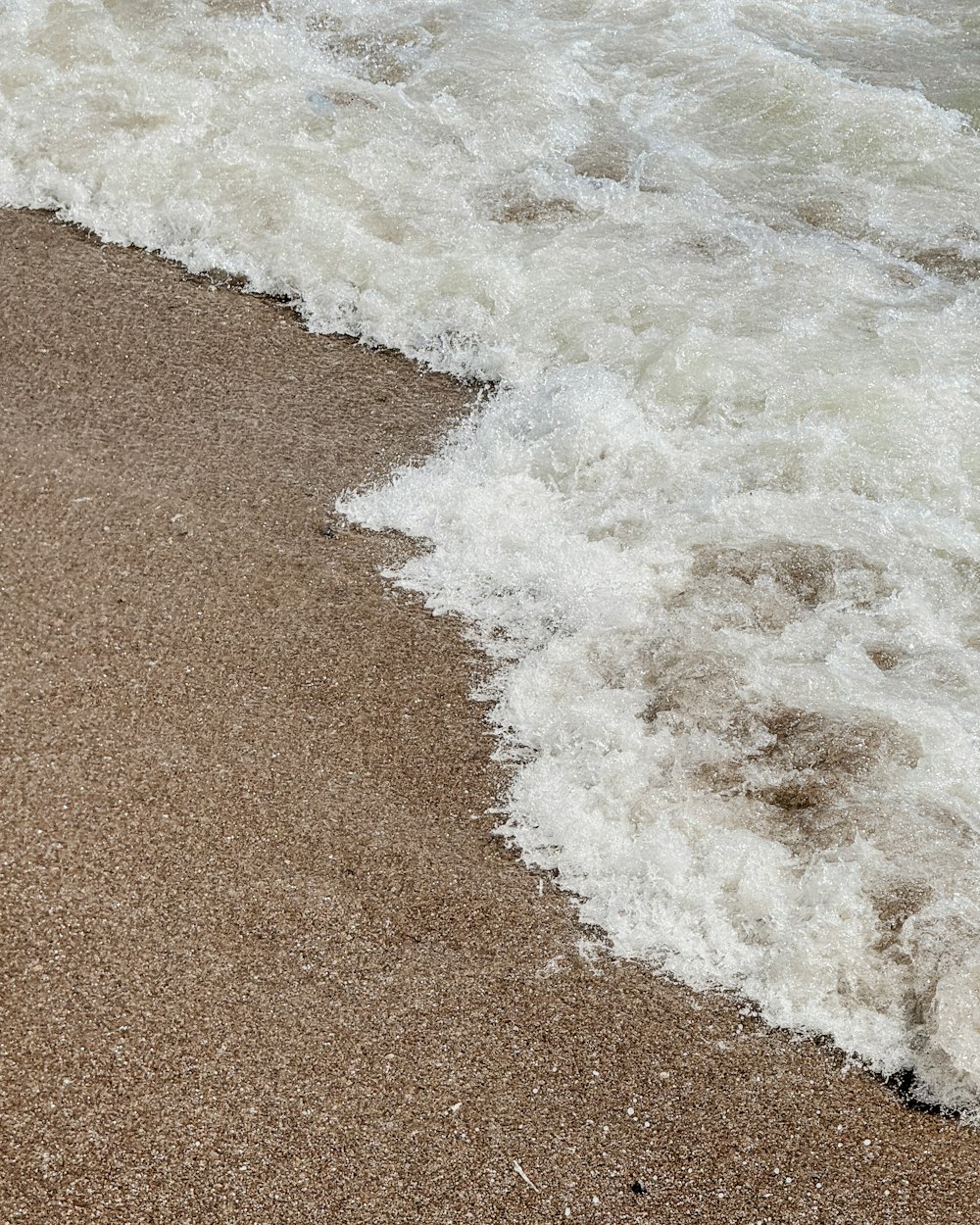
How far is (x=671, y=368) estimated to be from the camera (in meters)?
4.63

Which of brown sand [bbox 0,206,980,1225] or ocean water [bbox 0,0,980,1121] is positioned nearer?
brown sand [bbox 0,206,980,1225]

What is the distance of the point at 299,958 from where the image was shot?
2576 mm

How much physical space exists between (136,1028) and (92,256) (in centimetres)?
385

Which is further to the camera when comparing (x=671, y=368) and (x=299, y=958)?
(x=671, y=368)

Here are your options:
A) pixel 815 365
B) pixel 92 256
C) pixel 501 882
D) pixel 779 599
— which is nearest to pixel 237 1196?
pixel 501 882

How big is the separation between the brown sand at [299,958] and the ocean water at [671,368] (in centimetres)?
17

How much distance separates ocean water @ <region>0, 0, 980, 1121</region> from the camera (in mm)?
2814

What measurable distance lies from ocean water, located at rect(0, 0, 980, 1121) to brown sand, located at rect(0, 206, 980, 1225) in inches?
6.8

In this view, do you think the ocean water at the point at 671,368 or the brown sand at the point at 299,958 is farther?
the ocean water at the point at 671,368

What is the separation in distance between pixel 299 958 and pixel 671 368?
2.87 m

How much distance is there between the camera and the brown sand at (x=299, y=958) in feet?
7.32

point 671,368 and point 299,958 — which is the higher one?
point 671,368

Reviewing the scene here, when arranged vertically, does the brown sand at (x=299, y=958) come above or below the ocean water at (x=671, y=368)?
below

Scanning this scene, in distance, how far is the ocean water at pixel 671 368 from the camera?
9.23ft
